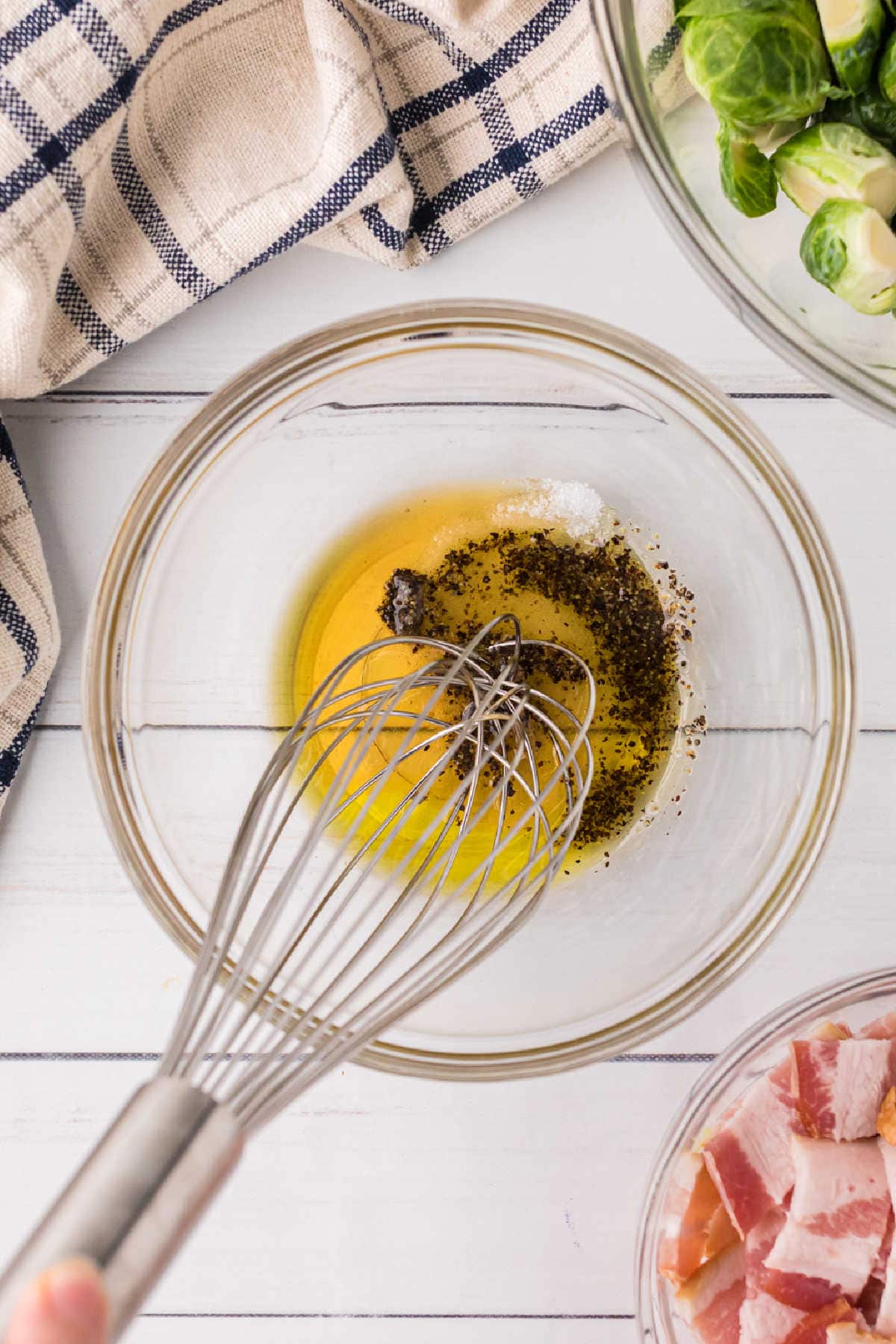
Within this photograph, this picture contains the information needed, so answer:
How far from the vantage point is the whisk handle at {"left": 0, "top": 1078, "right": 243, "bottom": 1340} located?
0.50 meters

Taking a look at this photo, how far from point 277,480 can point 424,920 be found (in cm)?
41

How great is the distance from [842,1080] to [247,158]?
36.3 inches

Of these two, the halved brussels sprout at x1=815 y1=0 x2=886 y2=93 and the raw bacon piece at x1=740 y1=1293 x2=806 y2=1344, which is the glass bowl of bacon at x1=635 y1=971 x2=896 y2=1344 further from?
the halved brussels sprout at x1=815 y1=0 x2=886 y2=93

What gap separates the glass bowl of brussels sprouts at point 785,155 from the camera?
815mm

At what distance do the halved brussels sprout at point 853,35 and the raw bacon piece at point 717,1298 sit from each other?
0.97 m

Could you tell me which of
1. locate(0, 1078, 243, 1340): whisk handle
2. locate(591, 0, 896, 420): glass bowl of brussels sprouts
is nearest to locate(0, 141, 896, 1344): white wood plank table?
locate(591, 0, 896, 420): glass bowl of brussels sprouts

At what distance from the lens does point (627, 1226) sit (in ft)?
3.65

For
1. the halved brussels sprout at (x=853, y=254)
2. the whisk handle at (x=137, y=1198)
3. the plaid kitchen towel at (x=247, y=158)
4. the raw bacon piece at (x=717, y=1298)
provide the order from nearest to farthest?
1. the whisk handle at (x=137, y=1198)
2. the halved brussels sprout at (x=853, y=254)
3. the plaid kitchen towel at (x=247, y=158)
4. the raw bacon piece at (x=717, y=1298)

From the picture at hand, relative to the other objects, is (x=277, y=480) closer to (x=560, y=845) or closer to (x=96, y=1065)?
(x=560, y=845)

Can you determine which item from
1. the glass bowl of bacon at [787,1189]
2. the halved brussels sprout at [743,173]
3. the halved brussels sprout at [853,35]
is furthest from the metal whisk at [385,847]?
the halved brussels sprout at [853,35]

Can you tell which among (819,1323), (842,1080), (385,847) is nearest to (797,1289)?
(819,1323)

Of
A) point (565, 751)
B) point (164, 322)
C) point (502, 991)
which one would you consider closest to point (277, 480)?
point (164, 322)

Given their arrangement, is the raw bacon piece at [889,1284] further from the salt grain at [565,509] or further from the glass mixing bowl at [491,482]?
the salt grain at [565,509]

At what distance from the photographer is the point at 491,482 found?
1078mm
